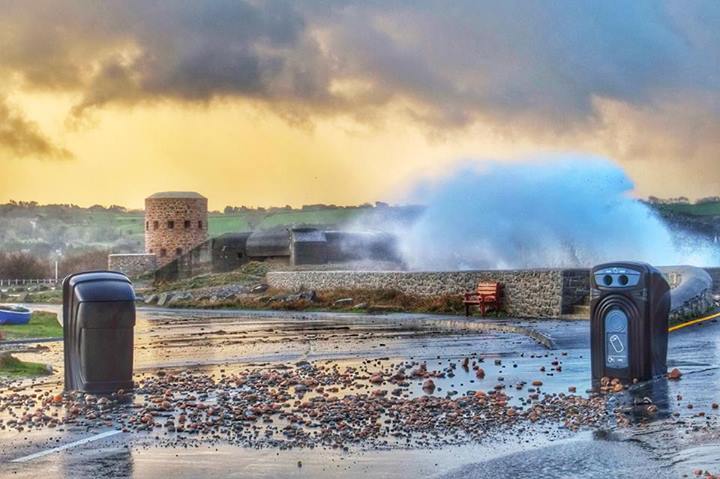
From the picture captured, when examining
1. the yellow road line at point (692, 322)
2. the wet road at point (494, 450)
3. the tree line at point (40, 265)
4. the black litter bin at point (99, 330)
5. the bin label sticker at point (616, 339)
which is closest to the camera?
the wet road at point (494, 450)

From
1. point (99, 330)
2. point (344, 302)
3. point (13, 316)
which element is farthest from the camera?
point (344, 302)

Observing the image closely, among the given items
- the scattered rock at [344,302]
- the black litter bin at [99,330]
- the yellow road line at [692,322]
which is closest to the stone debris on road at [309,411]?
the black litter bin at [99,330]

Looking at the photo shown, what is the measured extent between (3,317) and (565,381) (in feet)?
81.8

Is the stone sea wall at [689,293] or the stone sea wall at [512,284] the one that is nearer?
the stone sea wall at [689,293]

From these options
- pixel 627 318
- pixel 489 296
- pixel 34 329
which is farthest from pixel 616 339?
pixel 34 329

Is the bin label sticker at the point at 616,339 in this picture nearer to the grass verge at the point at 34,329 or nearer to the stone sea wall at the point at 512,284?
the stone sea wall at the point at 512,284

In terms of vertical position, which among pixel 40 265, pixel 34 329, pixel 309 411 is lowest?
pixel 309 411

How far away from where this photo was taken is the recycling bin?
46.8ft

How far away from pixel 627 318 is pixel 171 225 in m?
80.0

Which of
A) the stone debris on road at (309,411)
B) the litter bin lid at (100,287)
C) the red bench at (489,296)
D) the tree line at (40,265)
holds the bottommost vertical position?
the stone debris on road at (309,411)

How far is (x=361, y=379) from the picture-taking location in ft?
53.5

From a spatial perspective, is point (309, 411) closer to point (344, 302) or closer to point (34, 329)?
point (34, 329)

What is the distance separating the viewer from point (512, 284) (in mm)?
33094

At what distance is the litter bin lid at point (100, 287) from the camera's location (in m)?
14.9
